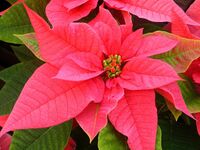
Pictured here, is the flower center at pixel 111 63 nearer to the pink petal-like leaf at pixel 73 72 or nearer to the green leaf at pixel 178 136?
Result: the pink petal-like leaf at pixel 73 72

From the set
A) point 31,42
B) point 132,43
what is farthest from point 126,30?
point 31,42

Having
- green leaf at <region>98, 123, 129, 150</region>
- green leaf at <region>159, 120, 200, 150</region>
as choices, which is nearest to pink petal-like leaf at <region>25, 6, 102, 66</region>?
green leaf at <region>98, 123, 129, 150</region>

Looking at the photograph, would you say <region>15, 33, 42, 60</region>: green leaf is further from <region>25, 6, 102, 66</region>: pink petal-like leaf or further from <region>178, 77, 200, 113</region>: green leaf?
<region>178, 77, 200, 113</region>: green leaf

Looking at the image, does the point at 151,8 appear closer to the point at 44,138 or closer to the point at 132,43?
the point at 132,43

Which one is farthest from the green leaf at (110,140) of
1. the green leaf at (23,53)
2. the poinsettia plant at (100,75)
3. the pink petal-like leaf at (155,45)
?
the green leaf at (23,53)

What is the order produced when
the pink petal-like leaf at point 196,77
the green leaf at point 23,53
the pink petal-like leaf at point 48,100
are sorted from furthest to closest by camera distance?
the green leaf at point 23,53 → the pink petal-like leaf at point 196,77 → the pink petal-like leaf at point 48,100

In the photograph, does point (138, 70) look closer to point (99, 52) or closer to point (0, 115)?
point (99, 52)

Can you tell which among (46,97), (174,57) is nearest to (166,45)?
(174,57)
